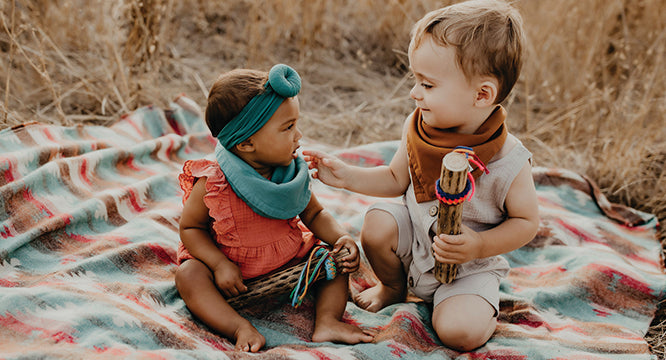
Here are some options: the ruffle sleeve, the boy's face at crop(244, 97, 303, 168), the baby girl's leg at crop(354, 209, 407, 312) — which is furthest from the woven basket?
the boy's face at crop(244, 97, 303, 168)

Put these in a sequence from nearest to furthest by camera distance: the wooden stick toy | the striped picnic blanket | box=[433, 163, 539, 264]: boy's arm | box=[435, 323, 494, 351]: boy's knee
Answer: the wooden stick toy, the striped picnic blanket, box=[433, 163, 539, 264]: boy's arm, box=[435, 323, 494, 351]: boy's knee

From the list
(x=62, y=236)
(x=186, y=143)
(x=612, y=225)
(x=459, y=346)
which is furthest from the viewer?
(x=186, y=143)

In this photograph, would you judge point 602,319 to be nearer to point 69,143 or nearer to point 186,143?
point 186,143

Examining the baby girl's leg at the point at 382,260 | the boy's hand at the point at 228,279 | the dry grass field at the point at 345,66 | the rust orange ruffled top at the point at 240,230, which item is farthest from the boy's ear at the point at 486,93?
the dry grass field at the point at 345,66

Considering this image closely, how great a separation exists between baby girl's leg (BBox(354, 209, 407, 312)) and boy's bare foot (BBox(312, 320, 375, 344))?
0.24 meters

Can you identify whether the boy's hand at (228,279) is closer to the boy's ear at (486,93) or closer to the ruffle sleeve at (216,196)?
the ruffle sleeve at (216,196)

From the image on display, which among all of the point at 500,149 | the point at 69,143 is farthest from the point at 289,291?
the point at 69,143

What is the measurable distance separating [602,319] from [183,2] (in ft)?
14.4

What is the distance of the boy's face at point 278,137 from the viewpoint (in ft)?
5.96

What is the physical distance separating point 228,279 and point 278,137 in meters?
0.49

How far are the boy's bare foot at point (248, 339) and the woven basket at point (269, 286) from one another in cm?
11

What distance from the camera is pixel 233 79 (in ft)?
5.86

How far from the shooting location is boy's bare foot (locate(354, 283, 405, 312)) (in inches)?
84.7

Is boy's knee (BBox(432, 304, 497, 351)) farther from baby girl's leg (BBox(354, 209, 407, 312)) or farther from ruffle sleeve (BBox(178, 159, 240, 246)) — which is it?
ruffle sleeve (BBox(178, 159, 240, 246))
